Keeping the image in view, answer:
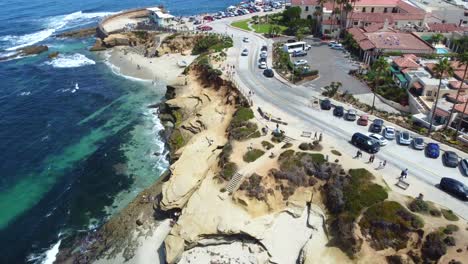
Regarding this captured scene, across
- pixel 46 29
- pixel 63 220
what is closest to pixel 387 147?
pixel 63 220

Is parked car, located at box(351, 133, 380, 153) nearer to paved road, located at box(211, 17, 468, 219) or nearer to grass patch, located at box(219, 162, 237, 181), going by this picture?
paved road, located at box(211, 17, 468, 219)

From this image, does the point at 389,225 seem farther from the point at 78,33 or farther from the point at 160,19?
the point at 78,33

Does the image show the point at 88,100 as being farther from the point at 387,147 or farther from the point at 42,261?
the point at 387,147

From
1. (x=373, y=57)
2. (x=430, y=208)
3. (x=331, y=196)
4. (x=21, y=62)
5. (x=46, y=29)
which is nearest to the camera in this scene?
(x=430, y=208)

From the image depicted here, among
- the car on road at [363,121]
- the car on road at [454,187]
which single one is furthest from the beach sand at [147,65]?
the car on road at [454,187]

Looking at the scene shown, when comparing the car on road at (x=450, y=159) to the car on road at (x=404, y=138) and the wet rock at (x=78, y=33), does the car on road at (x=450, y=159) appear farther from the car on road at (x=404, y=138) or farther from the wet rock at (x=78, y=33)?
the wet rock at (x=78, y=33)

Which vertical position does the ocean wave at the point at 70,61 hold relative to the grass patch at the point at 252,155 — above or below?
below
